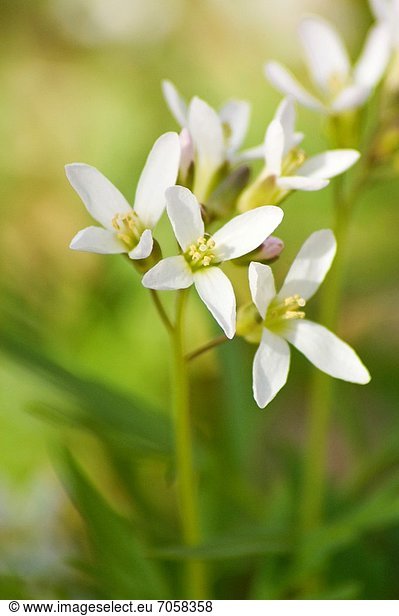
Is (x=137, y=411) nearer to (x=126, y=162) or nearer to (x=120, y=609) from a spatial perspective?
(x=120, y=609)

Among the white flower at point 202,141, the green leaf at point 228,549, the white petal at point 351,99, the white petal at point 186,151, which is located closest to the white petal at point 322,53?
the white petal at point 351,99

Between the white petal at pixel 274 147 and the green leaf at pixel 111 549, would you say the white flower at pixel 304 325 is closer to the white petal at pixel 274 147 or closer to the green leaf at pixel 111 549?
the white petal at pixel 274 147

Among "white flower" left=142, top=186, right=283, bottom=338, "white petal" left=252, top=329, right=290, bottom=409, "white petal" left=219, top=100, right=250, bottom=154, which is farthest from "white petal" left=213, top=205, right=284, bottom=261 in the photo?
"white petal" left=219, top=100, right=250, bottom=154

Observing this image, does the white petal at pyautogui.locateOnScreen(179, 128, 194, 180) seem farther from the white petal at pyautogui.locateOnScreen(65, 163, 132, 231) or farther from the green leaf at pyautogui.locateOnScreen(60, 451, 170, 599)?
the green leaf at pyautogui.locateOnScreen(60, 451, 170, 599)

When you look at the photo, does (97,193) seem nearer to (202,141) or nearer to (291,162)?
(202,141)

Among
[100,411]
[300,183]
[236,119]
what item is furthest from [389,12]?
[100,411]

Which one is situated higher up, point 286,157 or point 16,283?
point 16,283

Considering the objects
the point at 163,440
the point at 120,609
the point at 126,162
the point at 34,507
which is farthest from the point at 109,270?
the point at 120,609
